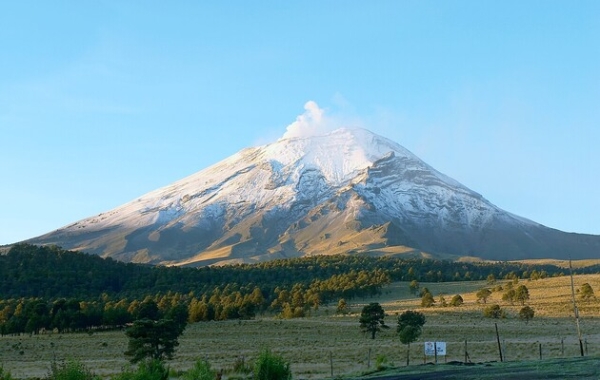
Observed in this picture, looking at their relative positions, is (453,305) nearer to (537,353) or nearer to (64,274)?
(537,353)

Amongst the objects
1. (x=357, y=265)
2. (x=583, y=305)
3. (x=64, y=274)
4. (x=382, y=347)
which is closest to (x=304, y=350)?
(x=382, y=347)

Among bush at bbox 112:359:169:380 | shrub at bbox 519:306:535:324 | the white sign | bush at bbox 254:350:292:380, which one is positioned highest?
bush at bbox 112:359:169:380

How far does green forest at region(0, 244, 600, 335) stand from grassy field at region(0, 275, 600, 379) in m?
4.21

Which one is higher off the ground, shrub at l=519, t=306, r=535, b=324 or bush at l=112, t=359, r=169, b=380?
bush at l=112, t=359, r=169, b=380

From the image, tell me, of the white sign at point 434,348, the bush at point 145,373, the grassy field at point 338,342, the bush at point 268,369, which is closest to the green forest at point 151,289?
the grassy field at point 338,342

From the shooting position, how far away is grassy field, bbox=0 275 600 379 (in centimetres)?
3581

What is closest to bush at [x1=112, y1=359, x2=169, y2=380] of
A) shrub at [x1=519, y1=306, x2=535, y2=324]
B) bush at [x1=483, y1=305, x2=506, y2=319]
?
shrub at [x1=519, y1=306, x2=535, y2=324]

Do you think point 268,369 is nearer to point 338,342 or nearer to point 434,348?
point 434,348

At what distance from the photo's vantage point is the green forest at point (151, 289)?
70750mm

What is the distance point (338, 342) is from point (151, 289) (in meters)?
58.2

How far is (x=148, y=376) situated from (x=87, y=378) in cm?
204

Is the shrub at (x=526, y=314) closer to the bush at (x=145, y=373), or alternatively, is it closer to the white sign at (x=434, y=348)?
the white sign at (x=434, y=348)

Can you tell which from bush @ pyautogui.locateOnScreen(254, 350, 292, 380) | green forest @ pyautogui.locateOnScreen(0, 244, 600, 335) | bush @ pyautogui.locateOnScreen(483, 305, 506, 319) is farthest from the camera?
green forest @ pyautogui.locateOnScreen(0, 244, 600, 335)

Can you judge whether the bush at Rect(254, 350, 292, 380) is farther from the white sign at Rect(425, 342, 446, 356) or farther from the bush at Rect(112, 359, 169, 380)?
the white sign at Rect(425, 342, 446, 356)
